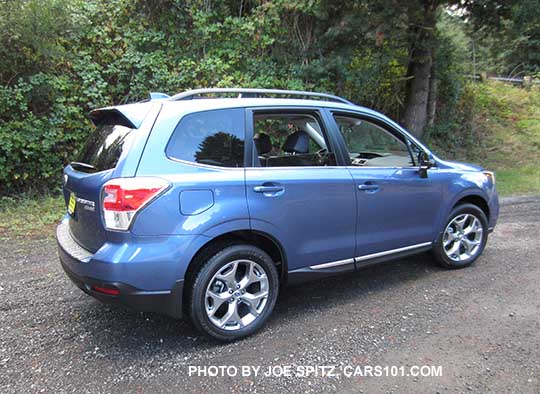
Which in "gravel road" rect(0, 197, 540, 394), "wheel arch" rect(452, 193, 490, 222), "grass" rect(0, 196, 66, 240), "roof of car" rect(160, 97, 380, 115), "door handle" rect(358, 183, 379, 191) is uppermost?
"roof of car" rect(160, 97, 380, 115)

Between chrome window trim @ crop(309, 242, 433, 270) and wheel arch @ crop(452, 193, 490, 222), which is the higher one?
wheel arch @ crop(452, 193, 490, 222)

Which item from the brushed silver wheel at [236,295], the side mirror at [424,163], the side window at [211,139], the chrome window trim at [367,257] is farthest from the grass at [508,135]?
the side window at [211,139]

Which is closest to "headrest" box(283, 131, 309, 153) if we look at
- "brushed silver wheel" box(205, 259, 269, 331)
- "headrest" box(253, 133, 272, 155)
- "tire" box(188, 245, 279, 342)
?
"headrest" box(253, 133, 272, 155)

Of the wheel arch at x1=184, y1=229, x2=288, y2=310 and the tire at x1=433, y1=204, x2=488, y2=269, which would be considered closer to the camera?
the wheel arch at x1=184, y1=229, x2=288, y2=310

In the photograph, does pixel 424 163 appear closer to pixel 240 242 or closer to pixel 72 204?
pixel 240 242

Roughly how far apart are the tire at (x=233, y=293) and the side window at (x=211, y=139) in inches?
26.7

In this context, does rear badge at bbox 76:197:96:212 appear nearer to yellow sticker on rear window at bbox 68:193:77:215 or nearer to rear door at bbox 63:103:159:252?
rear door at bbox 63:103:159:252

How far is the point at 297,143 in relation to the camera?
3838 mm

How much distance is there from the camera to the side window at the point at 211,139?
2.92m

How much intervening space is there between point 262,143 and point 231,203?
0.92 metres

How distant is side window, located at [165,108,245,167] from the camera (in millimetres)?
2924

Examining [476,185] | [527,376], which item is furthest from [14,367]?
[476,185]

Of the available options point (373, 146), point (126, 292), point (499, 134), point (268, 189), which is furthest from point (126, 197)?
point (499, 134)

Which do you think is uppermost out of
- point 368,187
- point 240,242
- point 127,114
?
point 127,114
